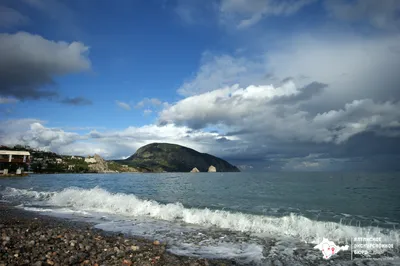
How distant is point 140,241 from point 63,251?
13.6 ft

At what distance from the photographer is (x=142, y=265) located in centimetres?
995

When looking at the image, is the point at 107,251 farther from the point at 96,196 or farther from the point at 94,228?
the point at 96,196

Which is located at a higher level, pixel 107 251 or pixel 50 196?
pixel 107 251

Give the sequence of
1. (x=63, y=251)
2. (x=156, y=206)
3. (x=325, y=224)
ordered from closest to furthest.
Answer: (x=63, y=251) → (x=325, y=224) → (x=156, y=206)

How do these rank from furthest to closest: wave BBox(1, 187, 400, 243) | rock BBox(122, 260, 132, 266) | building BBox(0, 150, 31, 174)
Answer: building BBox(0, 150, 31, 174) < wave BBox(1, 187, 400, 243) < rock BBox(122, 260, 132, 266)

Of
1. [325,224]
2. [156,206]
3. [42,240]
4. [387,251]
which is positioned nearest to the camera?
[42,240]

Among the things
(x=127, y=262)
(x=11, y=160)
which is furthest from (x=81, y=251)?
(x=11, y=160)

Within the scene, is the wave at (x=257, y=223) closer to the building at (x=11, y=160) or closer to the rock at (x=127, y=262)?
the rock at (x=127, y=262)

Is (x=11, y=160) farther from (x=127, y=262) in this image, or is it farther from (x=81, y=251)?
(x=127, y=262)

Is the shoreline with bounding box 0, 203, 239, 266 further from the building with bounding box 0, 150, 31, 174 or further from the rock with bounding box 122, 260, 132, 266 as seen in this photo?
the building with bounding box 0, 150, 31, 174

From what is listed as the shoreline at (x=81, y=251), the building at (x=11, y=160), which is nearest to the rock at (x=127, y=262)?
the shoreline at (x=81, y=251)

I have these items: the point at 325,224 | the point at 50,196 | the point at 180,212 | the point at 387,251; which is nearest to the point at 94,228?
the point at 180,212

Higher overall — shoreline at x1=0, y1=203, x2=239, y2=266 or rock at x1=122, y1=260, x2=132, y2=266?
rock at x1=122, y1=260, x2=132, y2=266

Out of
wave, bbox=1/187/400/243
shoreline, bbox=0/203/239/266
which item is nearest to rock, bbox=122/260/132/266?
shoreline, bbox=0/203/239/266
